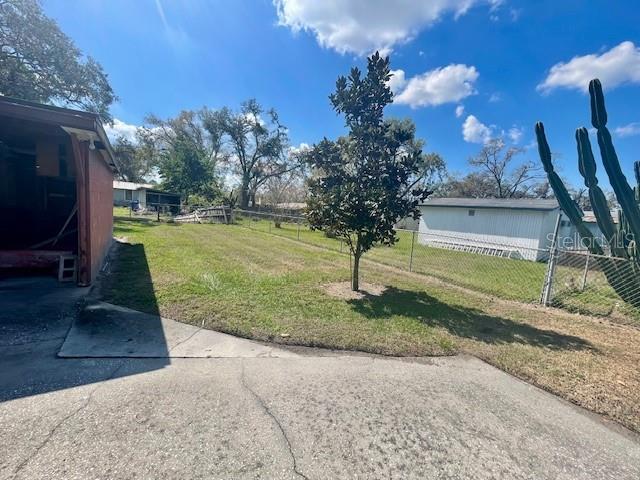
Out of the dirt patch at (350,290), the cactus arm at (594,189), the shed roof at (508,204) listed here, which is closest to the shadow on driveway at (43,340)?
the dirt patch at (350,290)

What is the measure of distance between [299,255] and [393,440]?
830cm

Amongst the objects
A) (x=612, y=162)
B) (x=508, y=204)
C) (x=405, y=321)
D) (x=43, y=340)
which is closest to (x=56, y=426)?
(x=43, y=340)

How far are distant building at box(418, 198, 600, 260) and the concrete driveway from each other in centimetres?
1066

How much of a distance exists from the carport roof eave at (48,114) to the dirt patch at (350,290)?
15.6 ft

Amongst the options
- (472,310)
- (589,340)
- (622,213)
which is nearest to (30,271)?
(472,310)

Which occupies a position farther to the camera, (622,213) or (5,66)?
(5,66)

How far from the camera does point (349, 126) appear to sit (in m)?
5.57

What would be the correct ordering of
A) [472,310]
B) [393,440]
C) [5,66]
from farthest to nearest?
[5,66] < [472,310] < [393,440]

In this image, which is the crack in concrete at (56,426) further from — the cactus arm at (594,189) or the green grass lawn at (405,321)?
the cactus arm at (594,189)

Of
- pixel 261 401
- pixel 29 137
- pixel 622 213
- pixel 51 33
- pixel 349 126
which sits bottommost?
pixel 261 401

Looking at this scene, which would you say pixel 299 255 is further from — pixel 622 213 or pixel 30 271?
pixel 622 213

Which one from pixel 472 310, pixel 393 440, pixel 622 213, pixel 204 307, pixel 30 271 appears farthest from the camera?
pixel 622 213

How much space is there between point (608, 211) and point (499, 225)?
377 inches

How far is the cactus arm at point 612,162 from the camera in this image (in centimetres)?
612
